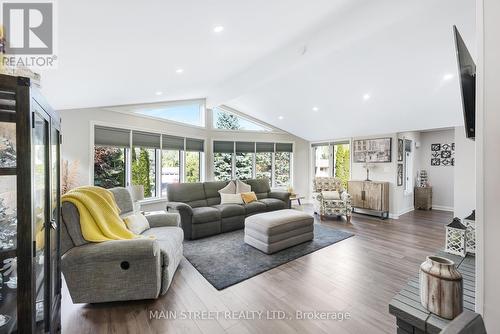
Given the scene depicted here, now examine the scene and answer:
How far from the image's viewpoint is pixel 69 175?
3.63m

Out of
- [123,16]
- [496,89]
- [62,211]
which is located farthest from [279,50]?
[62,211]

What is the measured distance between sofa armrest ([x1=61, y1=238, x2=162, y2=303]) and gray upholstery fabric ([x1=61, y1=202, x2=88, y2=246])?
0.07 m

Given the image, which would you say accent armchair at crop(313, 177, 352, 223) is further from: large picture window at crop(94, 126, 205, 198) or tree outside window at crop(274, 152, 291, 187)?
large picture window at crop(94, 126, 205, 198)

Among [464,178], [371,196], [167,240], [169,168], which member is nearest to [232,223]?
[167,240]

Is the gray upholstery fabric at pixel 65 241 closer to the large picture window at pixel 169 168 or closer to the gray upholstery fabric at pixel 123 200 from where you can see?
the gray upholstery fabric at pixel 123 200

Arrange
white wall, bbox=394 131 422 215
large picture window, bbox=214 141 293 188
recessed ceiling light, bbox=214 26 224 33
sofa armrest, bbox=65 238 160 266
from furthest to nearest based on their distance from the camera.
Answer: large picture window, bbox=214 141 293 188
white wall, bbox=394 131 422 215
recessed ceiling light, bbox=214 26 224 33
sofa armrest, bbox=65 238 160 266

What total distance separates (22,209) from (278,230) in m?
2.84

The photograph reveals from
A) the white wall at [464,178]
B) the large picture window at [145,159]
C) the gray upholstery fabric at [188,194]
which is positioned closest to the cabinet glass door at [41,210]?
the gray upholstery fabric at [188,194]

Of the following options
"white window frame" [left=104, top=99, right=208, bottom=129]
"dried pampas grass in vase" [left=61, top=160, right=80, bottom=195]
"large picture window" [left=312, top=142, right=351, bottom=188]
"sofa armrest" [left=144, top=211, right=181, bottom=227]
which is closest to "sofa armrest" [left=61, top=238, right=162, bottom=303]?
"sofa armrest" [left=144, top=211, right=181, bottom=227]

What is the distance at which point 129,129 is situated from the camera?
4.55 meters

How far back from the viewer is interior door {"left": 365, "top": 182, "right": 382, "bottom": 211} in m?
5.46

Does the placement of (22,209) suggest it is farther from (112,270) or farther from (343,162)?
(343,162)

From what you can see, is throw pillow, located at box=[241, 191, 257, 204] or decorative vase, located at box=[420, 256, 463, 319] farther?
throw pillow, located at box=[241, 191, 257, 204]

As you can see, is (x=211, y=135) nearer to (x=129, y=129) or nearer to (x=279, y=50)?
(x=129, y=129)
